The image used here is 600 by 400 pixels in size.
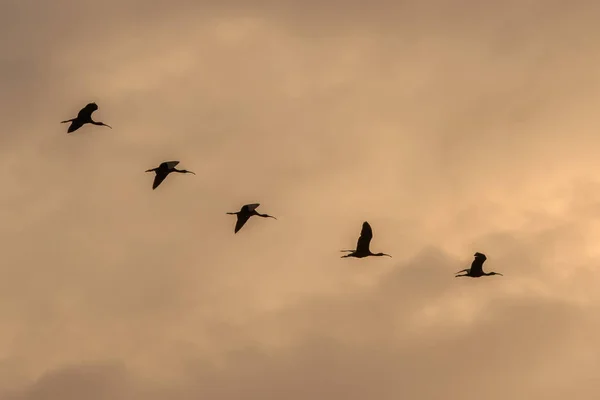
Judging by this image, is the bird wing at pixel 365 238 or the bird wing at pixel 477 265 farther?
the bird wing at pixel 477 265

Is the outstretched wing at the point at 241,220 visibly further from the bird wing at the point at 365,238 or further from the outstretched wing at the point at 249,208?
the bird wing at the point at 365,238

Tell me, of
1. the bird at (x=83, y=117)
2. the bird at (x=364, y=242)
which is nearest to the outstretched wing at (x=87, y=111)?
the bird at (x=83, y=117)

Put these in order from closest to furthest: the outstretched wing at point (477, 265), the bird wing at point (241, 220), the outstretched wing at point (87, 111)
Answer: the outstretched wing at point (87, 111) < the bird wing at point (241, 220) < the outstretched wing at point (477, 265)

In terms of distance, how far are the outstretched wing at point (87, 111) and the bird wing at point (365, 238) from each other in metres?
22.0

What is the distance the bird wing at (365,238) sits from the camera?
13575 centimetres

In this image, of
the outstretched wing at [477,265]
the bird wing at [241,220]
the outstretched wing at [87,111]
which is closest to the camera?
the outstretched wing at [87,111]

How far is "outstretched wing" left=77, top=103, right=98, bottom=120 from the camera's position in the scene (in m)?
132

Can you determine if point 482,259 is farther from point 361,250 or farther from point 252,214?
point 252,214

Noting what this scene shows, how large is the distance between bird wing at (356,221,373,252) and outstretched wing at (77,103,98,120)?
2203 centimetres

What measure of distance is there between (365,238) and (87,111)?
23.1 meters

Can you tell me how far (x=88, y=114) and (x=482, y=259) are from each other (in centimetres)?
3311

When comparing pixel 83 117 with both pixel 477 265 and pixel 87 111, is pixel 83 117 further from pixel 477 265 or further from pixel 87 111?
pixel 477 265

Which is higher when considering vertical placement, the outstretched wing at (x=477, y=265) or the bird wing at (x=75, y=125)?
the bird wing at (x=75, y=125)

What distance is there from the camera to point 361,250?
454ft
